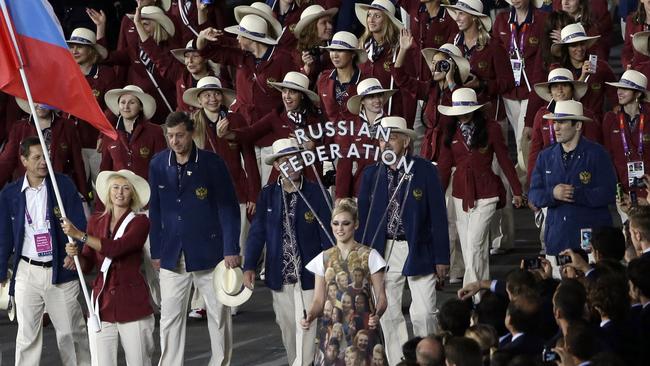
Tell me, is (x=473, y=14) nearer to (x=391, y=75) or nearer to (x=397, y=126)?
(x=391, y=75)

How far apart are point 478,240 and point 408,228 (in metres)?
2.03

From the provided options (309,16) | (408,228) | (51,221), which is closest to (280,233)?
(408,228)

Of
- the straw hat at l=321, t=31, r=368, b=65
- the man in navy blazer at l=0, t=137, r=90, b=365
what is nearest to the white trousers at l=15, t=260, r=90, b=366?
the man in navy blazer at l=0, t=137, r=90, b=365

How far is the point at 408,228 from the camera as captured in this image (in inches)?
628

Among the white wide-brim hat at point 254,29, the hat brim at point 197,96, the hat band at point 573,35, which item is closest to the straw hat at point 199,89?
the hat brim at point 197,96

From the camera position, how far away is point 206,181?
1595 cm

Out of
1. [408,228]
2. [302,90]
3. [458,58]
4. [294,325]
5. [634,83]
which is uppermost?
[458,58]

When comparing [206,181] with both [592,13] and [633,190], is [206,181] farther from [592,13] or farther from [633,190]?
[592,13]

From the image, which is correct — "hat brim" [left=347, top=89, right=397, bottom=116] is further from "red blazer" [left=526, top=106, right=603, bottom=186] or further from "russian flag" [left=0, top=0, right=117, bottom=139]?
"russian flag" [left=0, top=0, right=117, bottom=139]

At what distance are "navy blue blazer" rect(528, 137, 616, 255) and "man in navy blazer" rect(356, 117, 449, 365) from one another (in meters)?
1.02

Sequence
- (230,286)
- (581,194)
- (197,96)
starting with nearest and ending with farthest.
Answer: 1. (230,286)
2. (581,194)
3. (197,96)

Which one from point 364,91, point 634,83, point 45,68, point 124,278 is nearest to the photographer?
point 45,68

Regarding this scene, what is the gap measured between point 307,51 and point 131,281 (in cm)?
584

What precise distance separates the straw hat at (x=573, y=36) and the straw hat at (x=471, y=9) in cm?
112
